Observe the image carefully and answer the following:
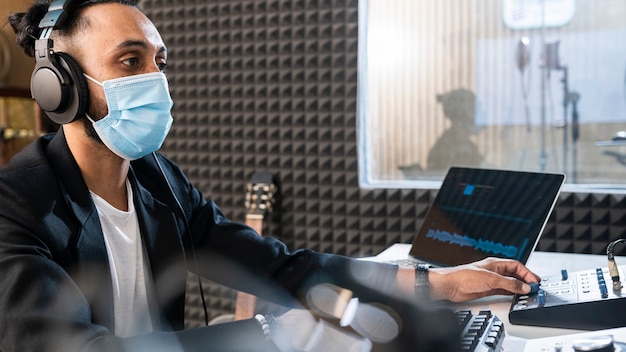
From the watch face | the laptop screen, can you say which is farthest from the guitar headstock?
the watch face

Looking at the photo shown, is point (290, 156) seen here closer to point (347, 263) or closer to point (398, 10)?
point (398, 10)

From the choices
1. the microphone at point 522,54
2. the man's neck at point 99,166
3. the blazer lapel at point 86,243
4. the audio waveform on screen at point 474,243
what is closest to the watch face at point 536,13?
the microphone at point 522,54

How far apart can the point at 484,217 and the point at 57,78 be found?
94 centimetres

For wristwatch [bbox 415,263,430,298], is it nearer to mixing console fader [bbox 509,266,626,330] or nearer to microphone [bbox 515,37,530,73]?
mixing console fader [bbox 509,266,626,330]

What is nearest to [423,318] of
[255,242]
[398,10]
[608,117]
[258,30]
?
[255,242]

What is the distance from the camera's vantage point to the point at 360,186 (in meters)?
2.38

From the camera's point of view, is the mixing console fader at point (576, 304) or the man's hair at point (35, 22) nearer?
the mixing console fader at point (576, 304)

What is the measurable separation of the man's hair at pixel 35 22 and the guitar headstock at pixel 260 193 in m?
1.20

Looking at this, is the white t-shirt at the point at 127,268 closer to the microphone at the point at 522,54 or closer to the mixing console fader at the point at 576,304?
the mixing console fader at the point at 576,304

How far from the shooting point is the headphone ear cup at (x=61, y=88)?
3.84 feet

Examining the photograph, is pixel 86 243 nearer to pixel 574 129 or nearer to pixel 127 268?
pixel 127 268

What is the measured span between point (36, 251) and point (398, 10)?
1636mm

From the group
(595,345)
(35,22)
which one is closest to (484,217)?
(595,345)

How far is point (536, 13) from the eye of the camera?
211cm
